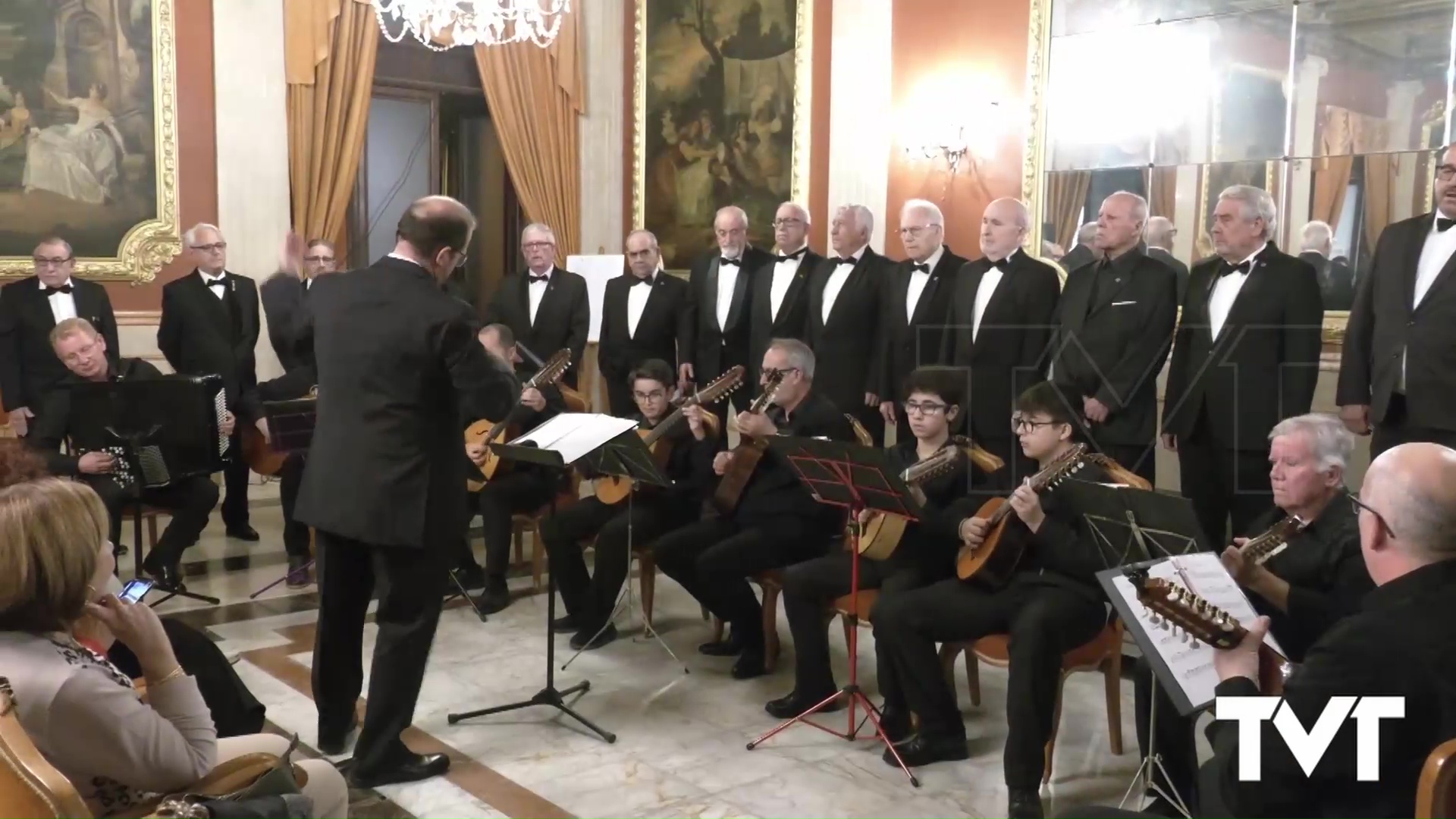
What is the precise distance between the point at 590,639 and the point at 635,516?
0.50 meters

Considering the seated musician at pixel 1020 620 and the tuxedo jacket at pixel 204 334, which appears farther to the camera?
the tuxedo jacket at pixel 204 334

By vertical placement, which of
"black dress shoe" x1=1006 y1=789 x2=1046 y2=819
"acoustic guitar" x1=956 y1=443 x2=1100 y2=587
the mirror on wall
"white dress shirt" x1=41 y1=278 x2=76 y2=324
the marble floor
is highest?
the mirror on wall

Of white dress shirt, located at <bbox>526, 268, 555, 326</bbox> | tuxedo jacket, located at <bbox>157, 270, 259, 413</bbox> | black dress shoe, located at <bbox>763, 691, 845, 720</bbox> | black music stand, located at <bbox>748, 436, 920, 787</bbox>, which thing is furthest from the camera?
white dress shirt, located at <bbox>526, 268, 555, 326</bbox>

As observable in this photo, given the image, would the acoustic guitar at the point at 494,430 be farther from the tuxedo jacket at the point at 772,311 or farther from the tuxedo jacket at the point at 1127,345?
the tuxedo jacket at the point at 1127,345

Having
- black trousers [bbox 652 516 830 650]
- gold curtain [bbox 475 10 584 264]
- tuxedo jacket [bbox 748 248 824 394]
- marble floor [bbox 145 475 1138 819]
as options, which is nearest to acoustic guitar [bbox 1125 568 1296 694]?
marble floor [bbox 145 475 1138 819]

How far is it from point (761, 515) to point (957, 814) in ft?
4.76

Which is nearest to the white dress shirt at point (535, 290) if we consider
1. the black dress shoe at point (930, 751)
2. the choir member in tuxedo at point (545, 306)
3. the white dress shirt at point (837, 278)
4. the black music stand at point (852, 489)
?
the choir member in tuxedo at point (545, 306)

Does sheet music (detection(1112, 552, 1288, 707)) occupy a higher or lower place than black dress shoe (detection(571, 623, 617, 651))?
higher

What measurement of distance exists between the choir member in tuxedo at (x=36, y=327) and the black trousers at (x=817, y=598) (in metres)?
3.77

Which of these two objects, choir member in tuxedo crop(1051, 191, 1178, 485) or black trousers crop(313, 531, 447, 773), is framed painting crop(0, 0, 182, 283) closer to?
black trousers crop(313, 531, 447, 773)

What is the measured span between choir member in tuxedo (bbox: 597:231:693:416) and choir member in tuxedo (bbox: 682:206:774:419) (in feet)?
0.32

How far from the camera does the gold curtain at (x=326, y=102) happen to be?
24.9 ft

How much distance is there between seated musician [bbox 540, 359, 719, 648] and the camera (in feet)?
15.7

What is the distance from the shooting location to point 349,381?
10.7 feet
